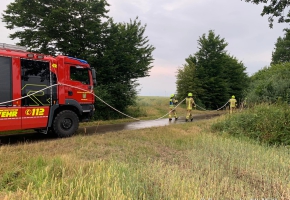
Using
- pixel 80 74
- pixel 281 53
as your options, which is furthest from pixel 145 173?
pixel 281 53

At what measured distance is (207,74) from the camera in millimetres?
26438

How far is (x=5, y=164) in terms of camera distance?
4273 mm

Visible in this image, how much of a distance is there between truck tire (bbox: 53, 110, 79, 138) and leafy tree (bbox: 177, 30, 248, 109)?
1900 centimetres

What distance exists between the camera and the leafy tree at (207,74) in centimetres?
2586

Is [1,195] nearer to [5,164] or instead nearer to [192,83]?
[5,164]

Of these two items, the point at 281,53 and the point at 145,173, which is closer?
the point at 145,173

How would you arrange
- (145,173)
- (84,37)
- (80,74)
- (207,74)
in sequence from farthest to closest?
(207,74) → (84,37) → (80,74) → (145,173)

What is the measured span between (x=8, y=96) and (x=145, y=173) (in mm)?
5423

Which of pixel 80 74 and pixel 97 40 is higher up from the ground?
pixel 97 40

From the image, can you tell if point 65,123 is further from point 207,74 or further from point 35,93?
point 207,74

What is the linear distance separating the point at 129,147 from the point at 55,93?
365 centimetres

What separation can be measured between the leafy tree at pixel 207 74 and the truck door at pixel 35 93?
65.5ft

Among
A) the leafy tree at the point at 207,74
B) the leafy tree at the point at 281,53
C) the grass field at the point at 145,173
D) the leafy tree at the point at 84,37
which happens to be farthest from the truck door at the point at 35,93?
the leafy tree at the point at 281,53

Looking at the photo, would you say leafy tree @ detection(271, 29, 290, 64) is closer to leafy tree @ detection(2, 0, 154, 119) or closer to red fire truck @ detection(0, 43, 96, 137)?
leafy tree @ detection(2, 0, 154, 119)
